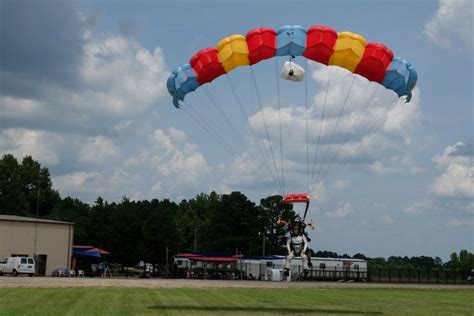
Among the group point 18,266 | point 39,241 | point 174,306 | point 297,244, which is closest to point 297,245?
point 297,244

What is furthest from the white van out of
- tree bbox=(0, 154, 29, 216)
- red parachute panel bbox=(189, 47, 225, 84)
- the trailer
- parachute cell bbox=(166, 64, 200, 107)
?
tree bbox=(0, 154, 29, 216)

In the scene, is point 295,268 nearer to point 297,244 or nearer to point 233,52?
point 297,244

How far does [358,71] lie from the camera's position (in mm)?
23516

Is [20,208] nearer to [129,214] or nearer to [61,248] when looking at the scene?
[129,214]

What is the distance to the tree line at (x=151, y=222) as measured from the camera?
86.6 m

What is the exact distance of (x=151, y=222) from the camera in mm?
92312

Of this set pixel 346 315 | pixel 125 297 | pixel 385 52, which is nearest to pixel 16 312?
pixel 125 297

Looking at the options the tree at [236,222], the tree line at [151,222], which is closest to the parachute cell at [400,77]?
the tree line at [151,222]

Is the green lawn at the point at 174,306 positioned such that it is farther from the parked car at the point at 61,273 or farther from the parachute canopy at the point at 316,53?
the parked car at the point at 61,273

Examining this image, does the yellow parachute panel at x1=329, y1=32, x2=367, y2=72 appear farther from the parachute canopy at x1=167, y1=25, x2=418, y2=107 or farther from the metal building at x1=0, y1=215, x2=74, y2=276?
the metal building at x1=0, y1=215, x2=74, y2=276

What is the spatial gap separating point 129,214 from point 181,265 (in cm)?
1206

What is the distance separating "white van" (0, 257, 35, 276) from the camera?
51938 millimetres

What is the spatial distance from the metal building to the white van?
608 cm

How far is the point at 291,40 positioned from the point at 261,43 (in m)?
1.07
